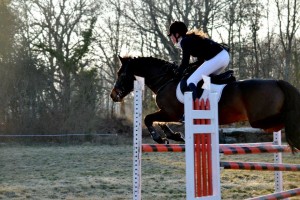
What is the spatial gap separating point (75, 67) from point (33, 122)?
218 inches

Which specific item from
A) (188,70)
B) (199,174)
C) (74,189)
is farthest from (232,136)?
(199,174)

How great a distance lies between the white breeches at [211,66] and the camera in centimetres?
559

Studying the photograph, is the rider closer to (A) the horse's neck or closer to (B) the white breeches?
(B) the white breeches

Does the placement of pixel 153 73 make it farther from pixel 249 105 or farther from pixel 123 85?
pixel 249 105

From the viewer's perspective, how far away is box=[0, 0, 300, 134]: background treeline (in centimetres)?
2288

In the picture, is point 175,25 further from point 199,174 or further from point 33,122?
point 33,122

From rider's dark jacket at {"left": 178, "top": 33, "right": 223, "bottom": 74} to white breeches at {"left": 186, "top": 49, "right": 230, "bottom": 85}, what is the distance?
66 mm

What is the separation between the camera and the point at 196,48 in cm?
566

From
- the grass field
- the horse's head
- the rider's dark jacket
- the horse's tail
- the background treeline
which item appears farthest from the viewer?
the background treeline

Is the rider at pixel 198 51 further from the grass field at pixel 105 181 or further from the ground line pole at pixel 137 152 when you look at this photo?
the grass field at pixel 105 181

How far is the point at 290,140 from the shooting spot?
5.27m

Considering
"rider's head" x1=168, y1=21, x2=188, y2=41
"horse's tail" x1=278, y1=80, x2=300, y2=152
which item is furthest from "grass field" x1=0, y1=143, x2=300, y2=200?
"rider's head" x1=168, y1=21, x2=188, y2=41

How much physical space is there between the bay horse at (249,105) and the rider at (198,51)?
0.27m

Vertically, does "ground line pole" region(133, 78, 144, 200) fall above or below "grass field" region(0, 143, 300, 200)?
above
